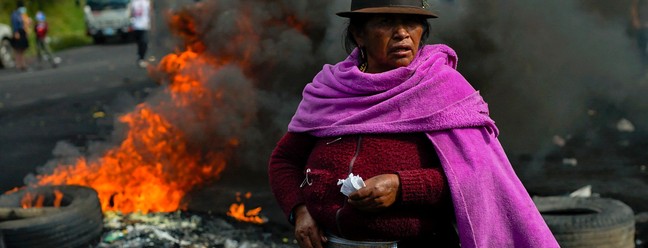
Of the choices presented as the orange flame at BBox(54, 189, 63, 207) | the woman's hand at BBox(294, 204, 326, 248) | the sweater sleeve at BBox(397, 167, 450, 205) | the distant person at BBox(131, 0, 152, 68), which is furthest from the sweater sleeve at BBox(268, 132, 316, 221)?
the distant person at BBox(131, 0, 152, 68)

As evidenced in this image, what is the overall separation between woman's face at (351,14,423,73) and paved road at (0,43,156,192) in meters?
6.18

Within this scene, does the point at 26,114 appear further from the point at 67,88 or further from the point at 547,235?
the point at 547,235

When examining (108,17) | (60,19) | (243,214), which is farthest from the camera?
(60,19)

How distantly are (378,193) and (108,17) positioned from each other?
2845cm

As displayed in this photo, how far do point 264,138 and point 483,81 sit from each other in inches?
104

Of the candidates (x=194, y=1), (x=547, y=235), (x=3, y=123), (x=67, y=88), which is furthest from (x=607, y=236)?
(x=67, y=88)

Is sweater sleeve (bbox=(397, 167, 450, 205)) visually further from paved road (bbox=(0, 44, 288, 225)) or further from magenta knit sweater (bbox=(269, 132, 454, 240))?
paved road (bbox=(0, 44, 288, 225))

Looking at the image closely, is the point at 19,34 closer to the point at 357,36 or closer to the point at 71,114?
the point at 71,114

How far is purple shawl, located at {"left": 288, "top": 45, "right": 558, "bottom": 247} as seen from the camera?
84.3 inches

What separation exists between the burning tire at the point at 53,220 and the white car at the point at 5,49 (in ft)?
54.5

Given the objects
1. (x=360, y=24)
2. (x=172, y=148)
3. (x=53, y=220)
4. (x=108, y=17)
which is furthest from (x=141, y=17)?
(x=360, y=24)

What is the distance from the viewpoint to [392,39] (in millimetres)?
2236

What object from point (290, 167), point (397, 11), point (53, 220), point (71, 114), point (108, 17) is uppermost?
point (397, 11)

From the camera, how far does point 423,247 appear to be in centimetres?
227
